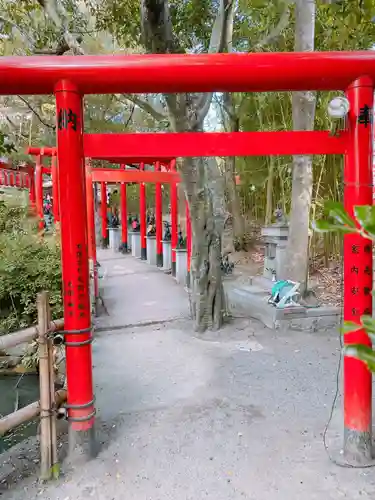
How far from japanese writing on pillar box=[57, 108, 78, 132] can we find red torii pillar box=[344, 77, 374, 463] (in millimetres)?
1691

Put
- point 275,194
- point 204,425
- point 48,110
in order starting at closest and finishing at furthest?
1. point 204,425
2. point 275,194
3. point 48,110

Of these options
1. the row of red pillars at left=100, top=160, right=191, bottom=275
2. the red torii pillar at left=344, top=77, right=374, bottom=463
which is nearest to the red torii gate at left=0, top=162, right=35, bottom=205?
the row of red pillars at left=100, top=160, right=191, bottom=275

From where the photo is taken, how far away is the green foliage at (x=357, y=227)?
0.96 m

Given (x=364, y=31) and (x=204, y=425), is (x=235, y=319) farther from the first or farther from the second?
(x=364, y=31)

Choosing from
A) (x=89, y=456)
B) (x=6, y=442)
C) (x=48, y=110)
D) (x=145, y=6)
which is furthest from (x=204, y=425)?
(x=48, y=110)

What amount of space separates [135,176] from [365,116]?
870cm

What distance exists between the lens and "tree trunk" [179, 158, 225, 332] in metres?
5.43

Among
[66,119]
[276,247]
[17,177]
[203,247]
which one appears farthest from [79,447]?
[17,177]

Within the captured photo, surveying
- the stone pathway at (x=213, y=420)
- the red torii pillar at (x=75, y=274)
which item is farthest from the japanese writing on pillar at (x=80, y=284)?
the stone pathway at (x=213, y=420)

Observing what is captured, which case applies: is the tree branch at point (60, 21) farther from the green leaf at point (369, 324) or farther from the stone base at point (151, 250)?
the stone base at point (151, 250)

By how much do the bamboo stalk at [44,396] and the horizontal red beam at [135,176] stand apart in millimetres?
7781

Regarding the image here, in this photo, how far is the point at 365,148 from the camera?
2.64 m

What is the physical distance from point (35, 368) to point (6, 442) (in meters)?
1.59

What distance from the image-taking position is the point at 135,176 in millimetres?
10906
